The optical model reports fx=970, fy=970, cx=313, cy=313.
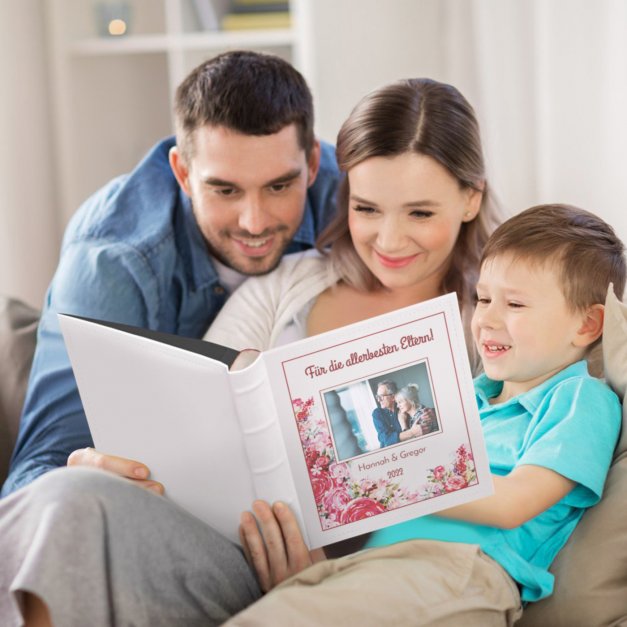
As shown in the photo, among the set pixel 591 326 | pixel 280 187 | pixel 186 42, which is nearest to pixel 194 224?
pixel 280 187

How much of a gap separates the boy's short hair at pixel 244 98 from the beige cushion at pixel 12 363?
1.59ft

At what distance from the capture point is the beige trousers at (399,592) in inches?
44.0

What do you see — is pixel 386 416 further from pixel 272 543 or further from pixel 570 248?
pixel 570 248

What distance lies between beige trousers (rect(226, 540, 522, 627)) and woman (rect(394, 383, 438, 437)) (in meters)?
0.16

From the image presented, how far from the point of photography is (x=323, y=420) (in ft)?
3.96

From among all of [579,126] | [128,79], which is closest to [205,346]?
[579,126]

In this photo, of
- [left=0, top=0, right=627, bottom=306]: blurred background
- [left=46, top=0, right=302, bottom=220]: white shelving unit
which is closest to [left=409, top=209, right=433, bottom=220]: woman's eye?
[left=0, top=0, right=627, bottom=306]: blurred background

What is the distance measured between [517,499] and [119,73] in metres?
2.36

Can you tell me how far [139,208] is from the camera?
201 cm

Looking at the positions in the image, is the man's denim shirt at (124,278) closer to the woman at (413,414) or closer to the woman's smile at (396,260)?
the woman's smile at (396,260)

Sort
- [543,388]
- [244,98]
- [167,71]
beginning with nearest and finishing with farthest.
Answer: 1. [543,388]
2. [244,98]
3. [167,71]

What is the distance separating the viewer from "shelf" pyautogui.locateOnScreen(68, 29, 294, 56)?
297 cm

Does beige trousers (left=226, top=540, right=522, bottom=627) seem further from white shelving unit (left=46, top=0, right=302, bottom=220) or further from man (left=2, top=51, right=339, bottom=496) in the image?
white shelving unit (left=46, top=0, right=302, bottom=220)

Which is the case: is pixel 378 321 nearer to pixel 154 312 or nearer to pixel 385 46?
pixel 154 312
